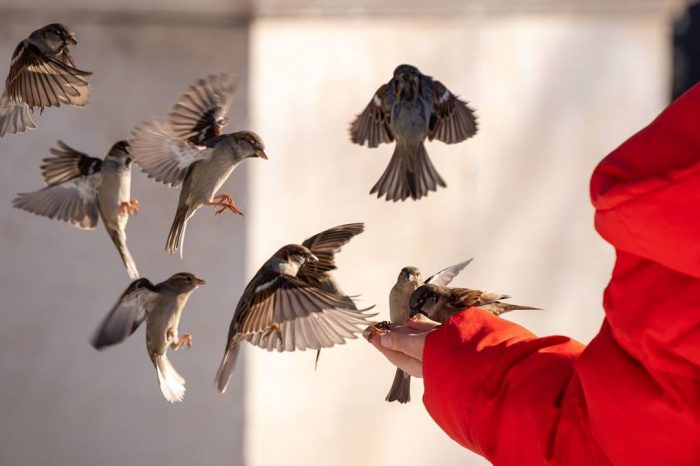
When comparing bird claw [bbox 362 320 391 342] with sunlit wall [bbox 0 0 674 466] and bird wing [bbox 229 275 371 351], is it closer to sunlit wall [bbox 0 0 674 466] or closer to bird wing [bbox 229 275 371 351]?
bird wing [bbox 229 275 371 351]

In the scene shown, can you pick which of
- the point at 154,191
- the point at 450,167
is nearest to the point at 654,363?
the point at 154,191

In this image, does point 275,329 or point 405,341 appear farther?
point 405,341

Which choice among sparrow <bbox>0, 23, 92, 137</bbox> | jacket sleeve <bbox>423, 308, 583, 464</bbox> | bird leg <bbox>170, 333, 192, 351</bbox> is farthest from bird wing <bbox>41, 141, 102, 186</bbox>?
jacket sleeve <bbox>423, 308, 583, 464</bbox>

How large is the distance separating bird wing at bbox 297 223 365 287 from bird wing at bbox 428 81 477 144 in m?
0.15

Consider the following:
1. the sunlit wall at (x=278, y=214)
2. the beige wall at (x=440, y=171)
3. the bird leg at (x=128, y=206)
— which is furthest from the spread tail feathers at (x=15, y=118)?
the beige wall at (x=440, y=171)

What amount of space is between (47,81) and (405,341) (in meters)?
0.52

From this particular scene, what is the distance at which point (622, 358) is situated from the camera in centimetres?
94

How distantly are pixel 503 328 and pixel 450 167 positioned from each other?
132 centimetres

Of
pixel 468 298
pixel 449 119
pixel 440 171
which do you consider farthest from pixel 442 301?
pixel 440 171

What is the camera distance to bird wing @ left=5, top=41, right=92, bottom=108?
1145 millimetres

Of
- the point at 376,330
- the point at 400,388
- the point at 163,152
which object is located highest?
the point at 163,152

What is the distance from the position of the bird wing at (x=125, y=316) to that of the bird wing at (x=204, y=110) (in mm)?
180

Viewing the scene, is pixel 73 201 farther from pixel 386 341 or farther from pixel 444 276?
pixel 444 276

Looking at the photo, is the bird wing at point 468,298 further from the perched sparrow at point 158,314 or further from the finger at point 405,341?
the perched sparrow at point 158,314
